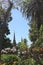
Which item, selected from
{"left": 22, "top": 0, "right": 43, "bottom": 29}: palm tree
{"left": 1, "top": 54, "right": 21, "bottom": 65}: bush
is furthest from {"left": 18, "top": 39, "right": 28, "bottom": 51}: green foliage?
{"left": 22, "top": 0, "right": 43, "bottom": 29}: palm tree

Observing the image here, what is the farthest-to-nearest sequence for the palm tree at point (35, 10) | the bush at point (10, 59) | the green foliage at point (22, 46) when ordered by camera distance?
1. the palm tree at point (35, 10)
2. the green foliage at point (22, 46)
3. the bush at point (10, 59)

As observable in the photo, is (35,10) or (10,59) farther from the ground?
(35,10)

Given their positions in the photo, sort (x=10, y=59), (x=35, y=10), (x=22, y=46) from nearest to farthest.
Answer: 1. (x=10, y=59)
2. (x=22, y=46)
3. (x=35, y=10)

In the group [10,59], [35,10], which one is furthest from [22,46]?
[10,59]

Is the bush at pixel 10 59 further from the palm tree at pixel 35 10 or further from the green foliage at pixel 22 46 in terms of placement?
the palm tree at pixel 35 10

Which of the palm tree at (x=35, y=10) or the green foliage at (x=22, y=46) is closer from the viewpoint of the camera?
the green foliage at (x=22, y=46)

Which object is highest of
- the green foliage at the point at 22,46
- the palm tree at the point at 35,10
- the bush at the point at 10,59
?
the palm tree at the point at 35,10

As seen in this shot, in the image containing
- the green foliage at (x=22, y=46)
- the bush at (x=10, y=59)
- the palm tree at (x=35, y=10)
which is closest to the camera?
the bush at (x=10, y=59)

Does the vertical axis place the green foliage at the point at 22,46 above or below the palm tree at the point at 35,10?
below

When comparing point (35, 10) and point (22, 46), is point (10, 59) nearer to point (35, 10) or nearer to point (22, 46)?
point (22, 46)

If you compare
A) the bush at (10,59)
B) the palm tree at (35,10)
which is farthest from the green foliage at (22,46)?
the palm tree at (35,10)

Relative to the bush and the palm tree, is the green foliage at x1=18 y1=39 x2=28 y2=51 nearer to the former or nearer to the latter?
the bush

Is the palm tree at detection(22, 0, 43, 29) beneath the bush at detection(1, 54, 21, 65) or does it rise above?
above

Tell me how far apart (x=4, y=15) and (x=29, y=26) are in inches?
339
